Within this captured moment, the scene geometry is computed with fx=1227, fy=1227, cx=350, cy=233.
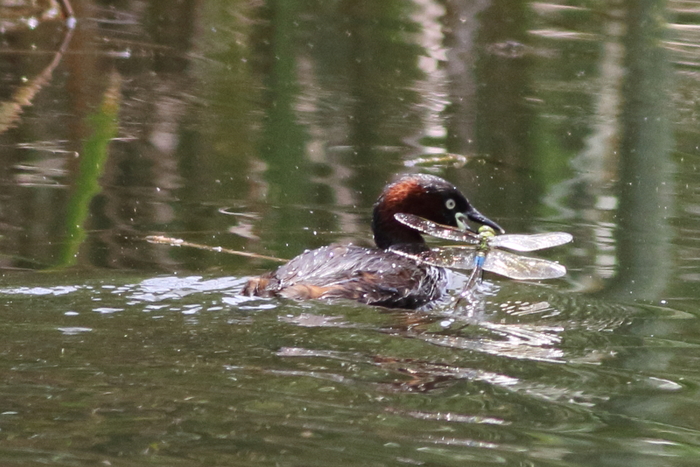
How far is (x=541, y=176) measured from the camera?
8.36 m

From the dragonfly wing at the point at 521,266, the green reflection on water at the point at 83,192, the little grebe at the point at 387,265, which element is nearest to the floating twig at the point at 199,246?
the green reflection on water at the point at 83,192

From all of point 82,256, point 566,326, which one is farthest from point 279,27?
point 566,326

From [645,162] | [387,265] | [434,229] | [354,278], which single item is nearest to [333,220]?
[434,229]

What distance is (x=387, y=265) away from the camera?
5695 mm

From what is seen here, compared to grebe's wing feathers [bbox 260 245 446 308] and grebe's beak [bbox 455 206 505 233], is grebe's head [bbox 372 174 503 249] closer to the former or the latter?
grebe's beak [bbox 455 206 505 233]

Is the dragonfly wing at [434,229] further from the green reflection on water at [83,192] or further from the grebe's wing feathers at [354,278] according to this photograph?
the green reflection on water at [83,192]

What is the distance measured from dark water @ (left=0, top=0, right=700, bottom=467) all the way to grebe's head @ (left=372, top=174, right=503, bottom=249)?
40cm

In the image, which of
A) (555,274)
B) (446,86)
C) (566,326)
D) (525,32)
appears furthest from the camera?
(525,32)

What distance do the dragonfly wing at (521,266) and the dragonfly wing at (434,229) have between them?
0.27 meters

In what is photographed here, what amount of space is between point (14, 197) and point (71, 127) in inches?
79.6

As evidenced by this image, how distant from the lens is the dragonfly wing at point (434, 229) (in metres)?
6.14

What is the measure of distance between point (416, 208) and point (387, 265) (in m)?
0.77

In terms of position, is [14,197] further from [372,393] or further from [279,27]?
[279,27]

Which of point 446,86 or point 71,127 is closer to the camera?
point 71,127
